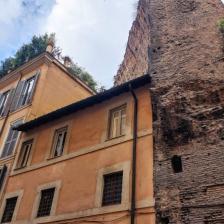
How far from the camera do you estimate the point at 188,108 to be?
15.9 feet

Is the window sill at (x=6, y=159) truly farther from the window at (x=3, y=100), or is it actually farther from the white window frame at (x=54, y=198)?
the window at (x=3, y=100)

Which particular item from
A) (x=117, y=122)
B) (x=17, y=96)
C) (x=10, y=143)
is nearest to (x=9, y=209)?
(x=10, y=143)

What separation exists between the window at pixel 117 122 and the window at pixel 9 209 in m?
4.57

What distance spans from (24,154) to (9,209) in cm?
236

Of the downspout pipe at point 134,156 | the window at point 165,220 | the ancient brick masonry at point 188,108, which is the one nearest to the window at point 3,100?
the downspout pipe at point 134,156

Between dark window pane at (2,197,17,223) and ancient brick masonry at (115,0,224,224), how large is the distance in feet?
26.8

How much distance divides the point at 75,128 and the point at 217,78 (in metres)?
7.24

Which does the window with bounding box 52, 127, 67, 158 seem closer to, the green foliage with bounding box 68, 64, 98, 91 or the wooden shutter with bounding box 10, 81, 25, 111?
the wooden shutter with bounding box 10, 81, 25, 111

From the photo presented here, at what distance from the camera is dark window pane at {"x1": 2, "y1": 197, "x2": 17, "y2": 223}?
36.8 feet

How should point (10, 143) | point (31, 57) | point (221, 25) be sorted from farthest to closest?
point (31, 57)
point (10, 143)
point (221, 25)

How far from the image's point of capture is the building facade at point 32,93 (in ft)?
48.3

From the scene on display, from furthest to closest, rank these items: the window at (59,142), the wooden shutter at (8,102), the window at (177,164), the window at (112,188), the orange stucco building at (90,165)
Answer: the wooden shutter at (8,102)
the window at (59,142)
the window at (112,188)
the orange stucco building at (90,165)
the window at (177,164)

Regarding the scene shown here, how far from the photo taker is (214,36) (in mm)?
5789

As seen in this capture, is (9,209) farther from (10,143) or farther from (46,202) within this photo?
(10,143)
